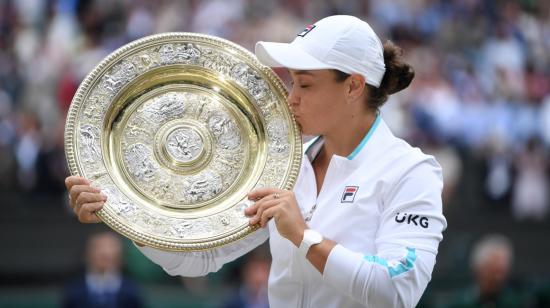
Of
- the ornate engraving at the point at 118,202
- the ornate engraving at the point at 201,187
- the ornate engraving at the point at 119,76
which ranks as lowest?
the ornate engraving at the point at 201,187

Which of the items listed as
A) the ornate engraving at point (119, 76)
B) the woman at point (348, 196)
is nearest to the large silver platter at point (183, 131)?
the ornate engraving at point (119, 76)

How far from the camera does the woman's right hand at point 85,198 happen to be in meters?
3.49

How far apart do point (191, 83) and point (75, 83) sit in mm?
7143

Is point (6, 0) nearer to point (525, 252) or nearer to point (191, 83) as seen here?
point (525, 252)

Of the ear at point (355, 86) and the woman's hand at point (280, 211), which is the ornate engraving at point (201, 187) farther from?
the ear at point (355, 86)

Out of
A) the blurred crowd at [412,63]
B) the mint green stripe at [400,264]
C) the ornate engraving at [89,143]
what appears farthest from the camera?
the blurred crowd at [412,63]

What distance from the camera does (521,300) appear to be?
7.27 metres

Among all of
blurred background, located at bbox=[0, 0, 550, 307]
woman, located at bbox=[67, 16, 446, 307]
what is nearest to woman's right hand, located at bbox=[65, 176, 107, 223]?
woman, located at bbox=[67, 16, 446, 307]

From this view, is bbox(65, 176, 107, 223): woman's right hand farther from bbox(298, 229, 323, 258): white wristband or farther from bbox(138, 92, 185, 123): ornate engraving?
bbox(298, 229, 323, 258): white wristband

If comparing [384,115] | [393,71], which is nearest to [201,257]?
[393,71]

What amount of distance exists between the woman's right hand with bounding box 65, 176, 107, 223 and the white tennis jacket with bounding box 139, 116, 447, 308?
30cm

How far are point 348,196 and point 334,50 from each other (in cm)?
45

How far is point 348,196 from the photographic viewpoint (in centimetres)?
356

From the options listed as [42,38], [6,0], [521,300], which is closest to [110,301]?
[521,300]
